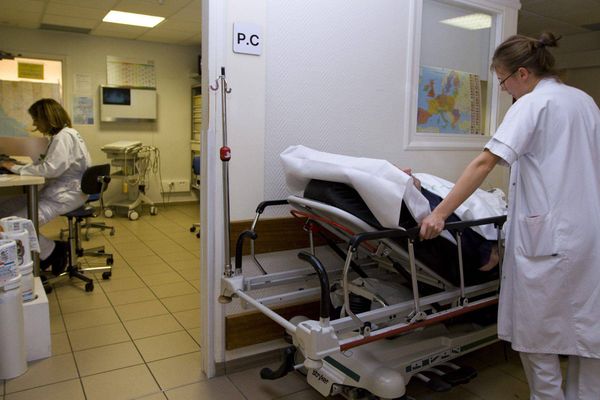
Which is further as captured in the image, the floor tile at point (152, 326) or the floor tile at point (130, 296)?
the floor tile at point (130, 296)

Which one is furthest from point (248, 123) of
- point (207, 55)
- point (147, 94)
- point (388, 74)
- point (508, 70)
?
point (147, 94)

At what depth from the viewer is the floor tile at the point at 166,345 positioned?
2.61m

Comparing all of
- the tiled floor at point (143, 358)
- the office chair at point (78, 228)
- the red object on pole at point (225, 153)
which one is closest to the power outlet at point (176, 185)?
the office chair at point (78, 228)

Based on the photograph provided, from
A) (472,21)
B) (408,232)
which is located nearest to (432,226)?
(408,232)

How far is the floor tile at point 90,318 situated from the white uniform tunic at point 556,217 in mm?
2413

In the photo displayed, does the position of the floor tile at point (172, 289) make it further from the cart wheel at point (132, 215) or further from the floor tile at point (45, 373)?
the cart wheel at point (132, 215)

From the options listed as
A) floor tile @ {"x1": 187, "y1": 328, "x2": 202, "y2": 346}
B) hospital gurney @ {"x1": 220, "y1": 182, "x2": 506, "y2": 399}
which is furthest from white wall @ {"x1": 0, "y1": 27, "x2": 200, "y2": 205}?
hospital gurney @ {"x1": 220, "y1": 182, "x2": 506, "y2": 399}

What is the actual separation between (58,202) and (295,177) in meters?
2.45

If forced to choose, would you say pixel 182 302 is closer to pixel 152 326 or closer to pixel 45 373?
pixel 152 326

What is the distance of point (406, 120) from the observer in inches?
113

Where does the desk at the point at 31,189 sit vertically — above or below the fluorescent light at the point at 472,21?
below

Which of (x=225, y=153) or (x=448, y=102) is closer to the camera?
(x=225, y=153)

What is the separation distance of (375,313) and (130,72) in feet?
20.0

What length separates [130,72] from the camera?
6.80m
